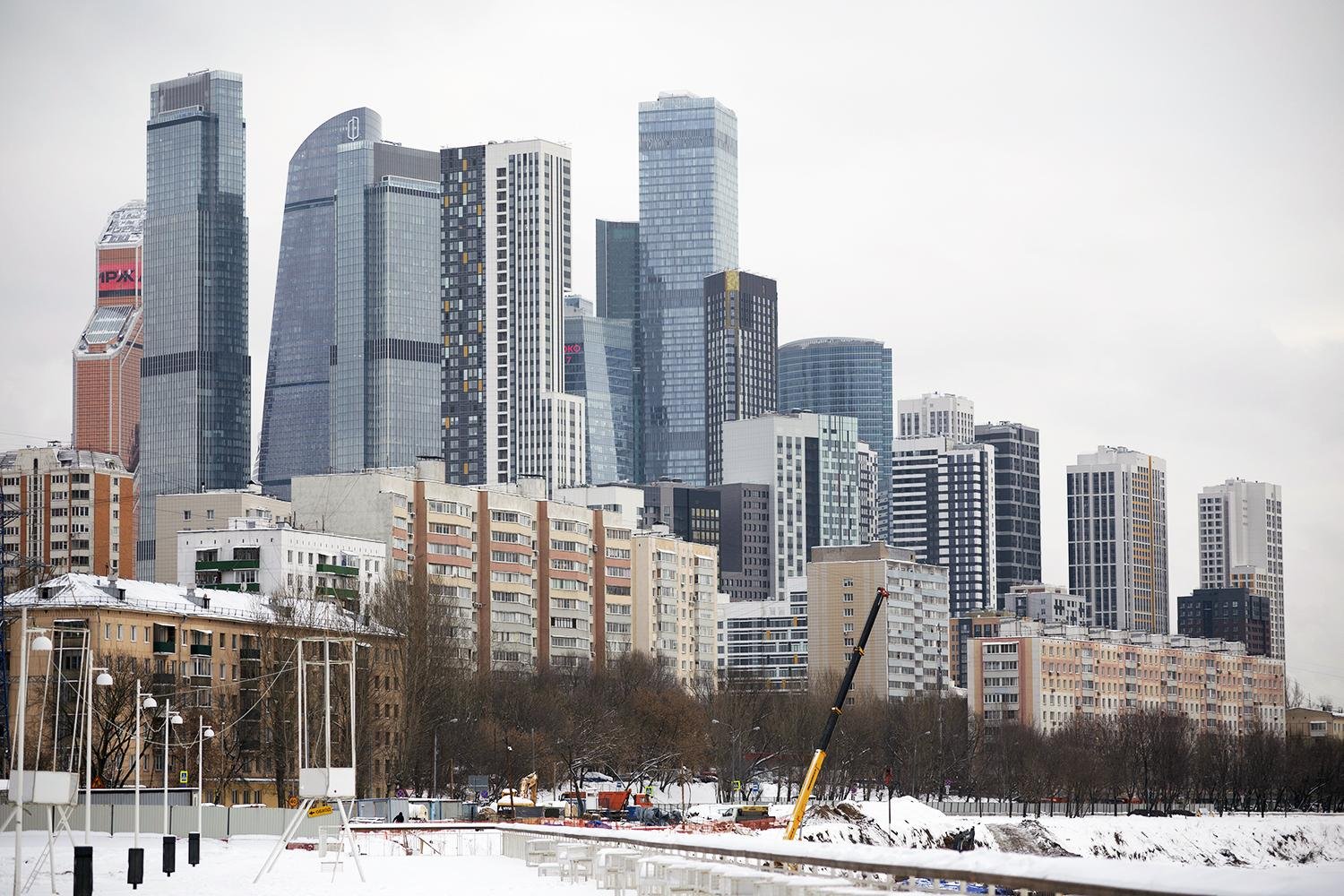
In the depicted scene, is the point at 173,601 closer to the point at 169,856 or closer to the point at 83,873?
the point at 169,856

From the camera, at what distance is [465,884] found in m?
49.8

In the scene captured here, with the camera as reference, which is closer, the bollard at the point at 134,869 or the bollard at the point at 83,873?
the bollard at the point at 83,873

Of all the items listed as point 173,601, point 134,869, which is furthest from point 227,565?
point 134,869

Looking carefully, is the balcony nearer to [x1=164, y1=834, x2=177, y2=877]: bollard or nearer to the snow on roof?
the snow on roof

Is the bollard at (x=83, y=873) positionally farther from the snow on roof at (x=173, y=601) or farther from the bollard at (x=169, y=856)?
the snow on roof at (x=173, y=601)

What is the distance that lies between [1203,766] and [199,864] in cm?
14297

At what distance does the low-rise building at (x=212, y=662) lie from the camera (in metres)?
109

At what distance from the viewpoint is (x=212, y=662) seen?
130500 mm

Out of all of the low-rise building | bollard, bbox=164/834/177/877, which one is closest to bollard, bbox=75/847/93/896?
bollard, bbox=164/834/177/877

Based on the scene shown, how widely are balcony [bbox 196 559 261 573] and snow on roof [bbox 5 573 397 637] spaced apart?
24328mm

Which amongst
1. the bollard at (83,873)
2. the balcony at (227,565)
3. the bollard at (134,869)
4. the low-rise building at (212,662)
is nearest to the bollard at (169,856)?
the bollard at (134,869)

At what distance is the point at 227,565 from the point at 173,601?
35264 millimetres

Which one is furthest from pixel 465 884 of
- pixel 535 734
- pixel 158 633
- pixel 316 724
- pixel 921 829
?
pixel 535 734

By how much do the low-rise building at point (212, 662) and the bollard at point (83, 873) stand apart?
55.4m
